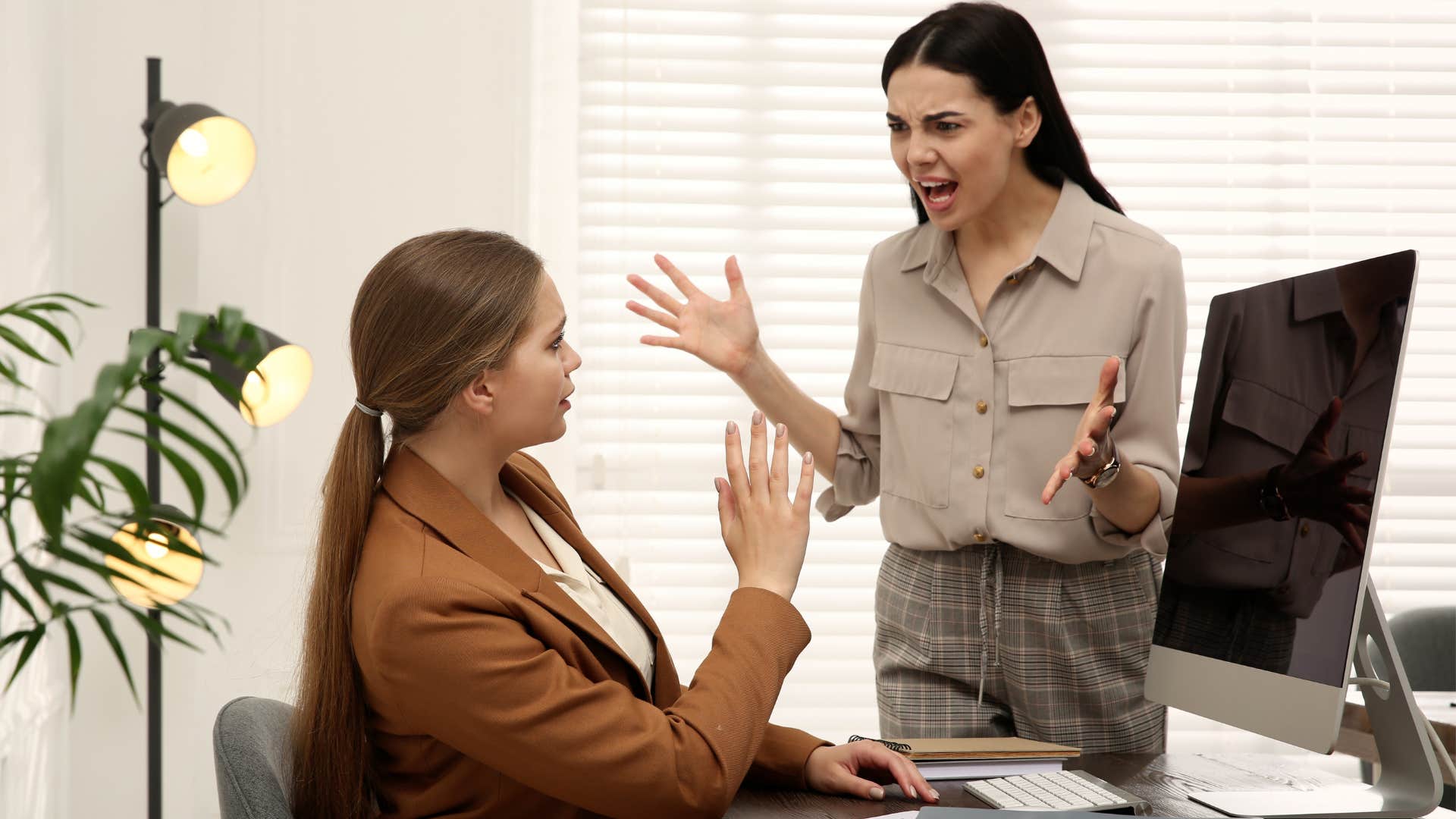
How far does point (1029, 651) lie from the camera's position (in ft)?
5.74

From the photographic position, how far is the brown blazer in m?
1.13

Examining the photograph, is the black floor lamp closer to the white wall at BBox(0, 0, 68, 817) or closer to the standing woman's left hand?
the white wall at BBox(0, 0, 68, 817)

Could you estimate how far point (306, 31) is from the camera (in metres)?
2.82

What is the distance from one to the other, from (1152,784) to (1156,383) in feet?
2.05

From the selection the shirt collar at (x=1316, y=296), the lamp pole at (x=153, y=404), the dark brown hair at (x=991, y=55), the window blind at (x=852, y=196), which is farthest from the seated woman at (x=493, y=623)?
the window blind at (x=852, y=196)

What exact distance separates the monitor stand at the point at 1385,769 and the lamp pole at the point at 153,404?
2062mm

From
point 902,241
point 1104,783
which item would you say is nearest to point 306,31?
point 902,241

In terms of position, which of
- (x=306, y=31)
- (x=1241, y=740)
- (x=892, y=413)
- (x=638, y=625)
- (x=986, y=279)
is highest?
(x=306, y=31)

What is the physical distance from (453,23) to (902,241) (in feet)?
4.71

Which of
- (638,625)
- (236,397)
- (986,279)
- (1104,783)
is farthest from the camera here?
(986,279)

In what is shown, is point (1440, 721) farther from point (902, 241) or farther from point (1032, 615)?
point (902, 241)

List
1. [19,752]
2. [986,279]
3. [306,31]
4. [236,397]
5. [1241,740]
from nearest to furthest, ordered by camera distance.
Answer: [236,397], [986,279], [19,752], [306,31], [1241,740]

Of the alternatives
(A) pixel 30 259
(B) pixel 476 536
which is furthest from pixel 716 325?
(A) pixel 30 259

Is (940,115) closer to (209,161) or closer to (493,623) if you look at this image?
(493,623)
